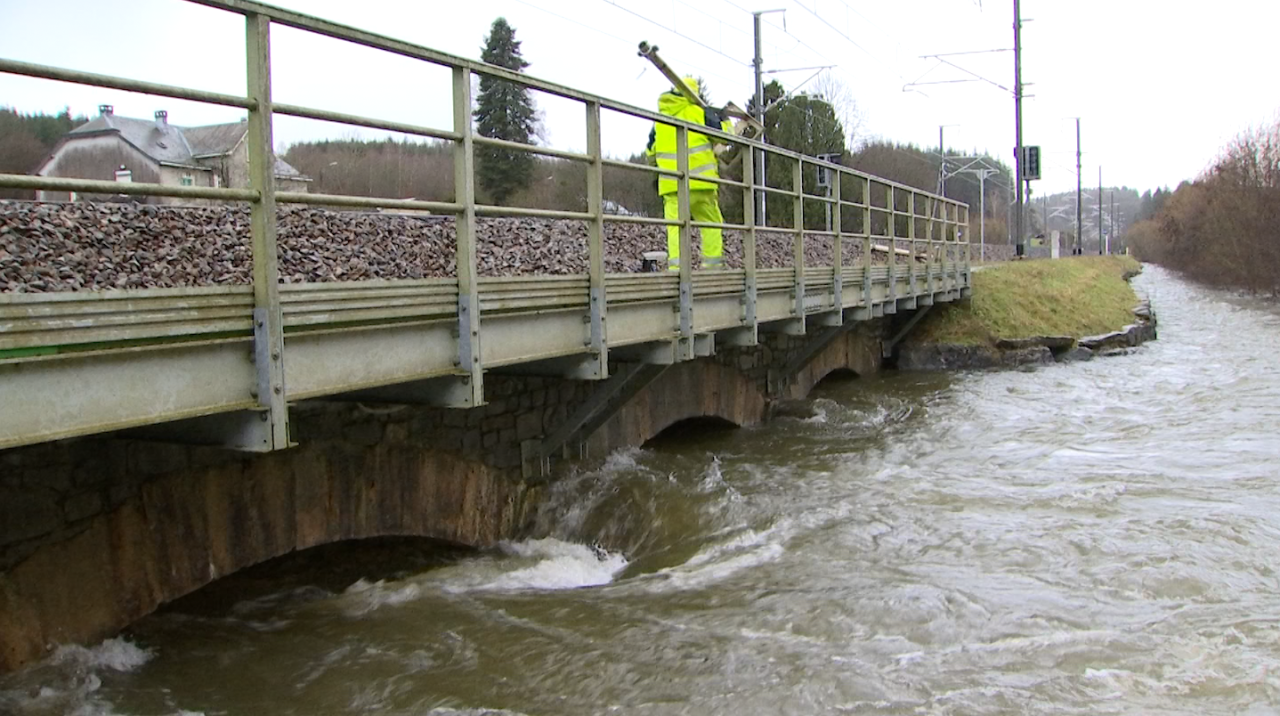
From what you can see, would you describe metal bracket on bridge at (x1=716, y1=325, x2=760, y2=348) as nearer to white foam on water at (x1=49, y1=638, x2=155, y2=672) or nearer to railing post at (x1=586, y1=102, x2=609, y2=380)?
railing post at (x1=586, y1=102, x2=609, y2=380)

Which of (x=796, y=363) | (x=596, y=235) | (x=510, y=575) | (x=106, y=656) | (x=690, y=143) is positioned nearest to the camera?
(x=106, y=656)

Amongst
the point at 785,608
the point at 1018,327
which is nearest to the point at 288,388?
the point at 785,608

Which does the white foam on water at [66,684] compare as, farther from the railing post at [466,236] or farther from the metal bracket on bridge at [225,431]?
the railing post at [466,236]

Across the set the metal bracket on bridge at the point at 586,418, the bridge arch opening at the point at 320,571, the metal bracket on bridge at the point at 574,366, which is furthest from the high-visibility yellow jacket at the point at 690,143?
the bridge arch opening at the point at 320,571

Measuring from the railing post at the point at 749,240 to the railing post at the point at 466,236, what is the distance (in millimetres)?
3458

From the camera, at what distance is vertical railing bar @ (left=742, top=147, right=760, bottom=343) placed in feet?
26.9

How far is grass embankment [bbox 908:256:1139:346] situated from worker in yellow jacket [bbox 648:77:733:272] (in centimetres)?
1107

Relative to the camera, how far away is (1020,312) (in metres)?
20.5

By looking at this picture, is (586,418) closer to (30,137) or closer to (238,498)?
(238,498)

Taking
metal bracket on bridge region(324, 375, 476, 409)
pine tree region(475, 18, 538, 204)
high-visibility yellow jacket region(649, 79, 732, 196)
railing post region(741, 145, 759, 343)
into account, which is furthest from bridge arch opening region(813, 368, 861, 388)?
metal bracket on bridge region(324, 375, 476, 409)

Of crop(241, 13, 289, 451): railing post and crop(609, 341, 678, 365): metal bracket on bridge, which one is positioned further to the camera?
crop(609, 341, 678, 365): metal bracket on bridge

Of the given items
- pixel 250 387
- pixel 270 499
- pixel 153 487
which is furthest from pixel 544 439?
pixel 250 387

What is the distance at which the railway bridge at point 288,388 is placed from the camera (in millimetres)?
3529

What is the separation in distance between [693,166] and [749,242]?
95cm
